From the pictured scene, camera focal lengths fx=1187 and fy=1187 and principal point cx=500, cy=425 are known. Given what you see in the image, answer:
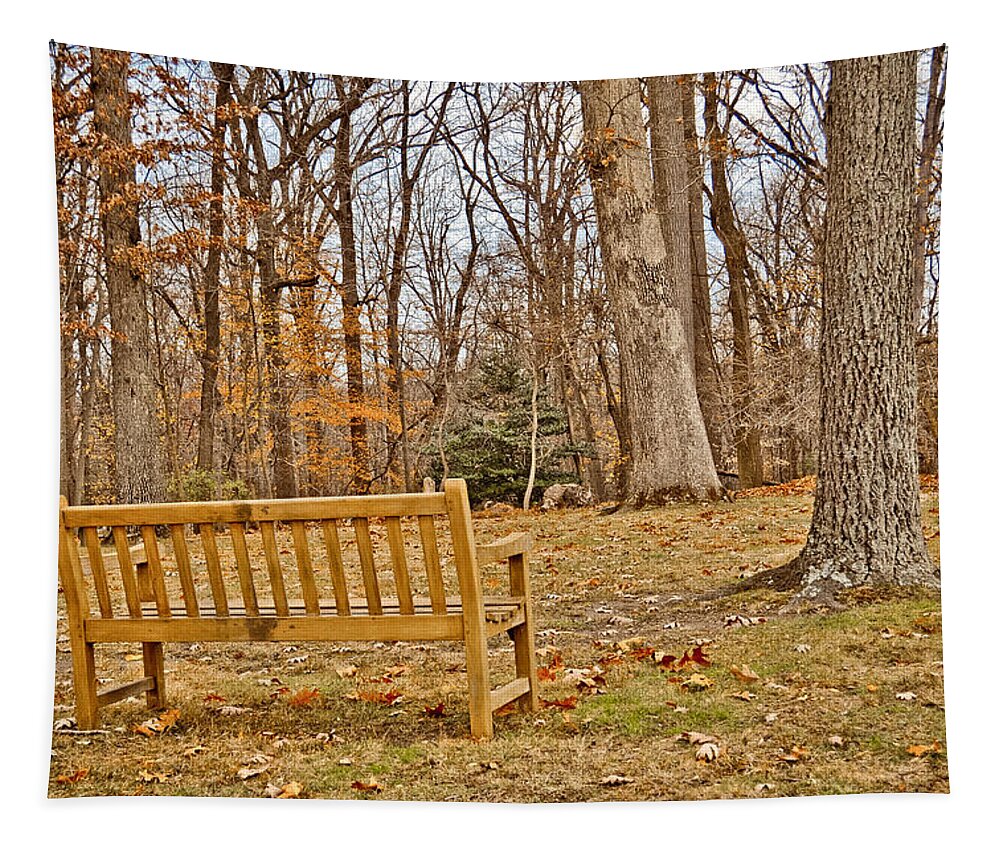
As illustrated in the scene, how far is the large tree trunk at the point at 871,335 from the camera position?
4578 mm

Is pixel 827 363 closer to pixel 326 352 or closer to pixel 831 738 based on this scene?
pixel 831 738

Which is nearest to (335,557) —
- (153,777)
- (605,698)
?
(153,777)

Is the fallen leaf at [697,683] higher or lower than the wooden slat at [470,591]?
lower

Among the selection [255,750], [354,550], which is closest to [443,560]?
[354,550]

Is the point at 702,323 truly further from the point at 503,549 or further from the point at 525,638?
the point at 503,549

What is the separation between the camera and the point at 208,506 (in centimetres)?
369

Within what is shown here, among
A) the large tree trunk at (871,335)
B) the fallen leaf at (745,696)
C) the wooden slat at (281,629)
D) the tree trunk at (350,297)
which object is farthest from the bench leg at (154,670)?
the large tree trunk at (871,335)

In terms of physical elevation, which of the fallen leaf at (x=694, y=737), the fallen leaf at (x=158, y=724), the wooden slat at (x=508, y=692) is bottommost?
the fallen leaf at (x=694, y=737)

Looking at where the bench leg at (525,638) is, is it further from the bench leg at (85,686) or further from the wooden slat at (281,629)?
the bench leg at (85,686)

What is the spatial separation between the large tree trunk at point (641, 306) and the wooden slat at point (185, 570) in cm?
237

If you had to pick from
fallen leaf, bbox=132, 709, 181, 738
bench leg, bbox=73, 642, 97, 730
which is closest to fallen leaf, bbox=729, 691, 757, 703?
fallen leaf, bbox=132, 709, 181, 738

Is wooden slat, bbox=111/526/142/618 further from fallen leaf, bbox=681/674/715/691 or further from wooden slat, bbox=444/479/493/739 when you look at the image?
fallen leaf, bbox=681/674/715/691

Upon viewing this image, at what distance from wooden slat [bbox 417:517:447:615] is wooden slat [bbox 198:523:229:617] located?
655 millimetres

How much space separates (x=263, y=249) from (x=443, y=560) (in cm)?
177
